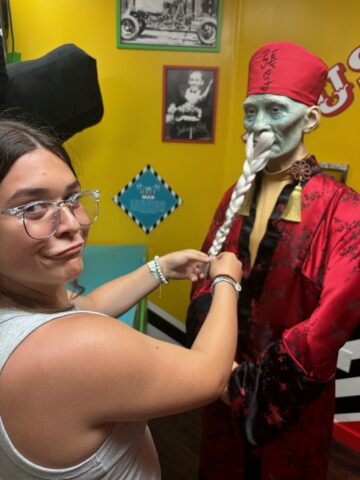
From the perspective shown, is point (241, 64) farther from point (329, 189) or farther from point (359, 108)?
point (329, 189)

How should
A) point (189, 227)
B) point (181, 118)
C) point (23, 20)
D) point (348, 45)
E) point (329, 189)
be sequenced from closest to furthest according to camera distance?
point (329, 189), point (348, 45), point (23, 20), point (181, 118), point (189, 227)

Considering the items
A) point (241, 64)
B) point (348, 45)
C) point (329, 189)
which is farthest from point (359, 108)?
point (329, 189)

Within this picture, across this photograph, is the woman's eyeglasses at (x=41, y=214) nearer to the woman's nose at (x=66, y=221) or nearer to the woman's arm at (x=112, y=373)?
the woman's nose at (x=66, y=221)

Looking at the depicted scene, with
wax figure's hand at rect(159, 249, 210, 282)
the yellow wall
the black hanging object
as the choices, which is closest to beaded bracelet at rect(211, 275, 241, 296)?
wax figure's hand at rect(159, 249, 210, 282)

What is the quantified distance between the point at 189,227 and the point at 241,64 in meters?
0.83

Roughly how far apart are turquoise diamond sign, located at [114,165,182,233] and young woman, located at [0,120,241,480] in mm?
1274

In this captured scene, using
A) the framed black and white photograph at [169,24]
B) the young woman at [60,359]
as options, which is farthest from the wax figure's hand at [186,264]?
the framed black and white photograph at [169,24]

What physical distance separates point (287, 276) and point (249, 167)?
1.06 feet

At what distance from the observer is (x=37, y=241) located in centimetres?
55

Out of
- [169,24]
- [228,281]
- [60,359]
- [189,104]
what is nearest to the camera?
[60,359]

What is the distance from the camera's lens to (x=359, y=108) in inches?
60.2

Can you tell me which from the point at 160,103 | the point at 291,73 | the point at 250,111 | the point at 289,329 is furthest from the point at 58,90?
the point at 289,329

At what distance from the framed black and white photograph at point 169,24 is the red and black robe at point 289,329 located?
0.89 m

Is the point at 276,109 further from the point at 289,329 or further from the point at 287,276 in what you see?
the point at 289,329
